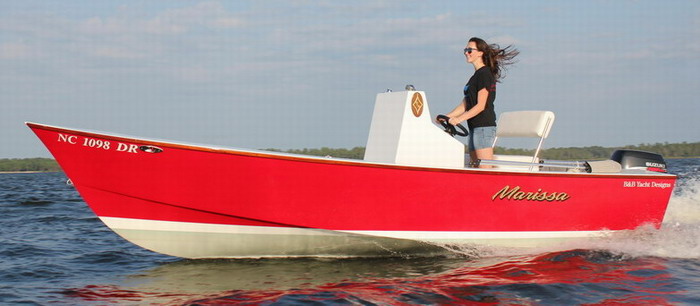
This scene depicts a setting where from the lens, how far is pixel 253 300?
579 centimetres

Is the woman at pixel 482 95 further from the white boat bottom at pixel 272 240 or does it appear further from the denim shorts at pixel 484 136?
the white boat bottom at pixel 272 240

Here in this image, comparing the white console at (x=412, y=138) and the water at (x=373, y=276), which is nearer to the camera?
the water at (x=373, y=276)

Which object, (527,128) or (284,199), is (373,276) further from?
(527,128)

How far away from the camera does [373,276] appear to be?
6.73 m

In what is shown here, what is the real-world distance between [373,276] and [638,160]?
418 centimetres

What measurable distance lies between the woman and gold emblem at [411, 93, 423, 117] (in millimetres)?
487

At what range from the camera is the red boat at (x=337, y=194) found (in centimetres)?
643

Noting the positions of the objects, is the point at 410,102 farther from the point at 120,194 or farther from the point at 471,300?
the point at 120,194

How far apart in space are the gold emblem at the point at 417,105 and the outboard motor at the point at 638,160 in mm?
3128

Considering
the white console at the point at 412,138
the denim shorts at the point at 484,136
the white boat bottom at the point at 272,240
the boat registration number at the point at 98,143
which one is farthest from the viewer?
the denim shorts at the point at 484,136

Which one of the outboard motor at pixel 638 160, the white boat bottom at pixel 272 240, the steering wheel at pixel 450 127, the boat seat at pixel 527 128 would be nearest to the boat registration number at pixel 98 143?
the white boat bottom at pixel 272 240

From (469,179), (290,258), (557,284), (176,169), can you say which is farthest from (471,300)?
(176,169)

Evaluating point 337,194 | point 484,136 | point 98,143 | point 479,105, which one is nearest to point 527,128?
point 484,136

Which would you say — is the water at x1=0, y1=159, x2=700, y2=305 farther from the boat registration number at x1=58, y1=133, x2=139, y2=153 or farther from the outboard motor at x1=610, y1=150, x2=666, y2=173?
the boat registration number at x1=58, y1=133, x2=139, y2=153
